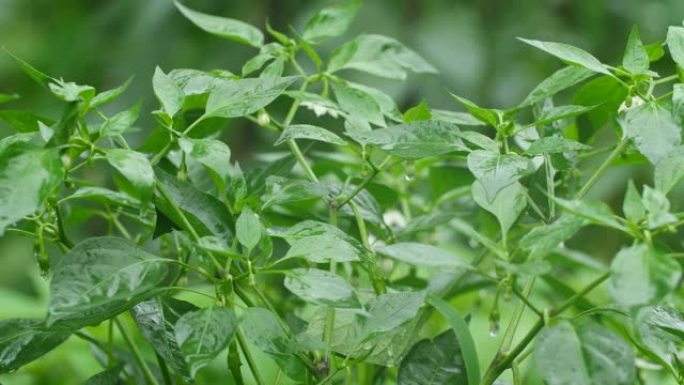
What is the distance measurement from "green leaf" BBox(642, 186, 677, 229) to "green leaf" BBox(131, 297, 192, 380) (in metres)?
0.22

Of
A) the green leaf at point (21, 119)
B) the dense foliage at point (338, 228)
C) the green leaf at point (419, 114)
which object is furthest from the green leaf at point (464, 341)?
the green leaf at point (21, 119)

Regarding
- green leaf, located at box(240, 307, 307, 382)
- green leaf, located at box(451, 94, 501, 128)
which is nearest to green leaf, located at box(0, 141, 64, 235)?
green leaf, located at box(240, 307, 307, 382)

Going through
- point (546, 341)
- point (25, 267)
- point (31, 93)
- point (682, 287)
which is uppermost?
point (546, 341)

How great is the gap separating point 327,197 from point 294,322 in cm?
7

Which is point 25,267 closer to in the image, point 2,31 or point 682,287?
point 2,31

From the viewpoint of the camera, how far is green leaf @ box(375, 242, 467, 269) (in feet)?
1.40

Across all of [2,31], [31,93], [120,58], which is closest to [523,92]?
[120,58]

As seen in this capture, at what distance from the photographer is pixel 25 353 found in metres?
0.53

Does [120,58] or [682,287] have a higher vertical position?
[682,287]

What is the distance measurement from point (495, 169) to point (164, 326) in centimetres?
18

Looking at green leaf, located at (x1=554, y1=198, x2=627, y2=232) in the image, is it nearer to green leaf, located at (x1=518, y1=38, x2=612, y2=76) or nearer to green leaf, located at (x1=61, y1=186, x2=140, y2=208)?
green leaf, located at (x1=518, y1=38, x2=612, y2=76)

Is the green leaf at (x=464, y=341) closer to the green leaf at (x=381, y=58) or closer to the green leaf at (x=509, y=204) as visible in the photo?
the green leaf at (x=509, y=204)

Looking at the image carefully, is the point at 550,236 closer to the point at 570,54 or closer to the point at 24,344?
the point at 570,54

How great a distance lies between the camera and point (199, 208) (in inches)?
19.9
